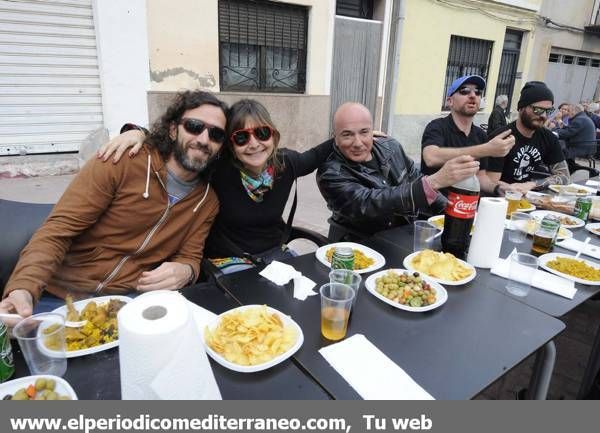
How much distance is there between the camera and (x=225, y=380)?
4.03ft

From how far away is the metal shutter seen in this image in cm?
576

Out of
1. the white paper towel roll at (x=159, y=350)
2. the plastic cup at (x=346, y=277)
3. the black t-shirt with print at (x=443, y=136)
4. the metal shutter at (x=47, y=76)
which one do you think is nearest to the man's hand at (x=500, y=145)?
the black t-shirt with print at (x=443, y=136)

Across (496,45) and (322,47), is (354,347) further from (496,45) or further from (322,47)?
(496,45)

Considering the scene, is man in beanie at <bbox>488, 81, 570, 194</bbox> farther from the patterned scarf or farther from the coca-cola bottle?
the patterned scarf

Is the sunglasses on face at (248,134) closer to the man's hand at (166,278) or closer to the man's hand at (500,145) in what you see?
the man's hand at (166,278)

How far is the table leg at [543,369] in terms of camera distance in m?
1.62

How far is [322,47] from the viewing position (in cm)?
813

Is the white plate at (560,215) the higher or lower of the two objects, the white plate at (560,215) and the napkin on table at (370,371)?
the higher

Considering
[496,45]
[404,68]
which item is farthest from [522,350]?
[496,45]

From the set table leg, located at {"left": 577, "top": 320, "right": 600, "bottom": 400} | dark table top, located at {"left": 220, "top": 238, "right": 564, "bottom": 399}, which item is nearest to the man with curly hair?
dark table top, located at {"left": 220, "top": 238, "right": 564, "bottom": 399}

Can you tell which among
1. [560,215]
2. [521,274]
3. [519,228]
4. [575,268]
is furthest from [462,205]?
[560,215]

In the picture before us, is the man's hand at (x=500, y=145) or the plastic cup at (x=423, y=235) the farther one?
the man's hand at (x=500, y=145)

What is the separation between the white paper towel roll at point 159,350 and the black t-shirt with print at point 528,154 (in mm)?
3980

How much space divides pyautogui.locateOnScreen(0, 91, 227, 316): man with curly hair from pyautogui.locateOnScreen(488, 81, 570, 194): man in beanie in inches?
118
